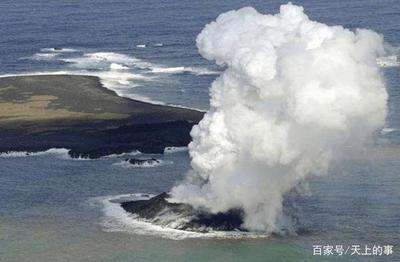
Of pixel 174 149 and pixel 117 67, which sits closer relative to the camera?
pixel 174 149

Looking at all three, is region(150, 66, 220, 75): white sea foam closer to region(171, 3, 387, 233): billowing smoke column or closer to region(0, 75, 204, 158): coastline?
region(0, 75, 204, 158): coastline

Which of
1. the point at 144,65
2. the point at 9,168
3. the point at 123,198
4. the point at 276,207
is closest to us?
the point at 276,207

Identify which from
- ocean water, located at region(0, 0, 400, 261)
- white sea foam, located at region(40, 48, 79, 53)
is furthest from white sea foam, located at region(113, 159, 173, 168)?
white sea foam, located at region(40, 48, 79, 53)

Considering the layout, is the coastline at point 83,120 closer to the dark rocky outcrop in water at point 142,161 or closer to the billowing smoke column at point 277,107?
the dark rocky outcrop in water at point 142,161

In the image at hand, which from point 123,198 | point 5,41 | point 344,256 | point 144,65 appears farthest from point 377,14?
point 344,256

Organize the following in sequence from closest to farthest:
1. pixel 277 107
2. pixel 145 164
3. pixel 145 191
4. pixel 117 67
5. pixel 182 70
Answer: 1. pixel 277 107
2. pixel 145 191
3. pixel 145 164
4. pixel 182 70
5. pixel 117 67

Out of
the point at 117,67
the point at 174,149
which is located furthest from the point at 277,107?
the point at 117,67

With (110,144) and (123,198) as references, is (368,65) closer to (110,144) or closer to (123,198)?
(123,198)

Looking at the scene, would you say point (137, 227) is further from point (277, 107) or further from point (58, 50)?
point (58, 50)
